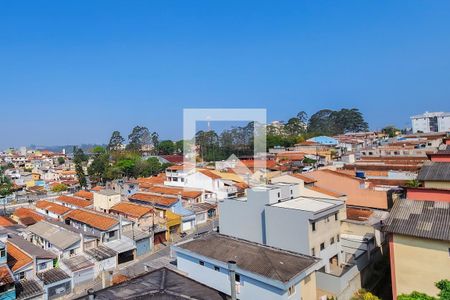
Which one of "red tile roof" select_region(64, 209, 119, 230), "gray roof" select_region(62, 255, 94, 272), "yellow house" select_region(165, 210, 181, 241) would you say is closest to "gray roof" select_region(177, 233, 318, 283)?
"gray roof" select_region(62, 255, 94, 272)

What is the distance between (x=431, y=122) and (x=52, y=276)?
7541 cm

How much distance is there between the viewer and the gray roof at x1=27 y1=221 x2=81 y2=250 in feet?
53.1

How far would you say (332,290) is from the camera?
430 inches

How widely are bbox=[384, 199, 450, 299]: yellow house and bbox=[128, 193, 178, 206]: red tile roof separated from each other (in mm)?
15301

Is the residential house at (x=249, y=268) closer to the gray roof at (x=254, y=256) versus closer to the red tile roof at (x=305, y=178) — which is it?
the gray roof at (x=254, y=256)

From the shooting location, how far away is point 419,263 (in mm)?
9680

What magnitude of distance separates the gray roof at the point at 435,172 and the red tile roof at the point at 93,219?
15889 millimetres

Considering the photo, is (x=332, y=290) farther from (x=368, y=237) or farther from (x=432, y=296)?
(x=368, y=237)

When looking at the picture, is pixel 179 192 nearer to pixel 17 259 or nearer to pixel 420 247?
pixel 17 259

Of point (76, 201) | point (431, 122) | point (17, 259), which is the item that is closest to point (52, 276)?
point (17, 259)

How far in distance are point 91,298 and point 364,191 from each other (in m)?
18.1

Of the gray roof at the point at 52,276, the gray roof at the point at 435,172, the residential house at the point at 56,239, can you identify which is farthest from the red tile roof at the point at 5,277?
the gray roof at the point at 435,172

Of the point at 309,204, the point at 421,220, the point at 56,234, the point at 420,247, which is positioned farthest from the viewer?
the point at 56,234

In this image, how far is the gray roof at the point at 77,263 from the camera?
14.9m
